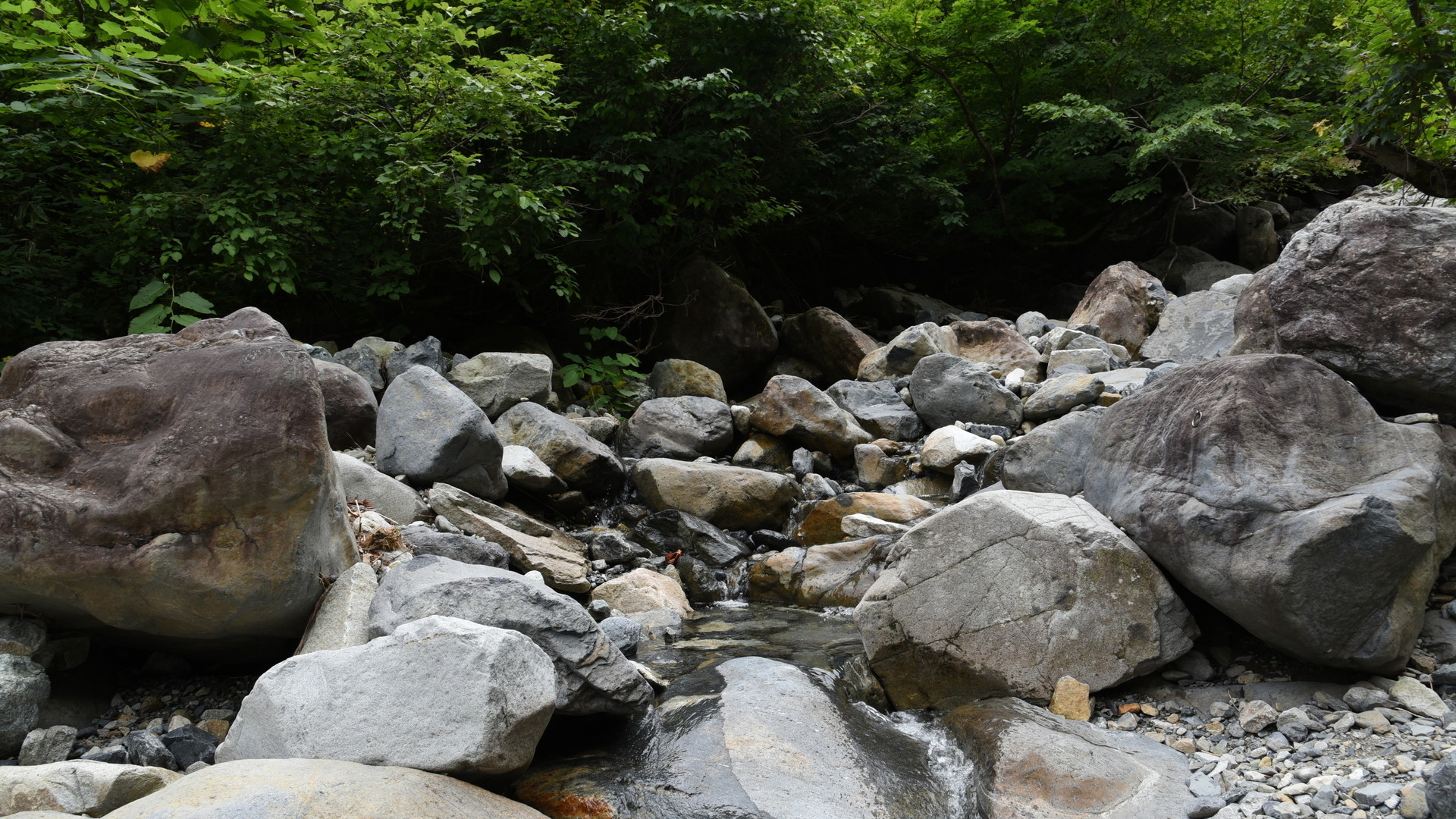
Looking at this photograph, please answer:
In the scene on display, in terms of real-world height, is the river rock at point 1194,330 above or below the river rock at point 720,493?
above

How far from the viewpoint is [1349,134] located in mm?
4543

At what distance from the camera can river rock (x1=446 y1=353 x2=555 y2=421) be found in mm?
8016

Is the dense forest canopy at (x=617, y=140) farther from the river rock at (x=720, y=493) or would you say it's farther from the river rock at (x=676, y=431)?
the river rock at (x=720, y=493)

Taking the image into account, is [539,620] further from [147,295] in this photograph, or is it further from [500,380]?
[147,295]

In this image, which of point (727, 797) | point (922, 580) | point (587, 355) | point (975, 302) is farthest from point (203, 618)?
point (975, 302)

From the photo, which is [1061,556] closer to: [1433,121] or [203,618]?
[1433,121]

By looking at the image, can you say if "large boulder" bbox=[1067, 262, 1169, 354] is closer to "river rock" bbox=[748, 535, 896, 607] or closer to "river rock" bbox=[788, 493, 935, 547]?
"river rock" bbox=[788, 493, 935, 547]

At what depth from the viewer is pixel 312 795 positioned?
2.45 metres

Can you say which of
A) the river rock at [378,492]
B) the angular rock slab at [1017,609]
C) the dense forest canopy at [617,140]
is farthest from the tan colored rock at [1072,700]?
the river rock at [378,492]

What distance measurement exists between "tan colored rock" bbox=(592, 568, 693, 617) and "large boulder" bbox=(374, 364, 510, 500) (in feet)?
4.14

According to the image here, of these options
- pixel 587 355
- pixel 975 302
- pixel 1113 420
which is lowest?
pixel 587 355

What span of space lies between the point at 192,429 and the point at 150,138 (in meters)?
5.11

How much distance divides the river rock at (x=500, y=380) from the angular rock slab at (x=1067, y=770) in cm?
539

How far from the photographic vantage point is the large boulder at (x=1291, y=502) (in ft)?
11.4
